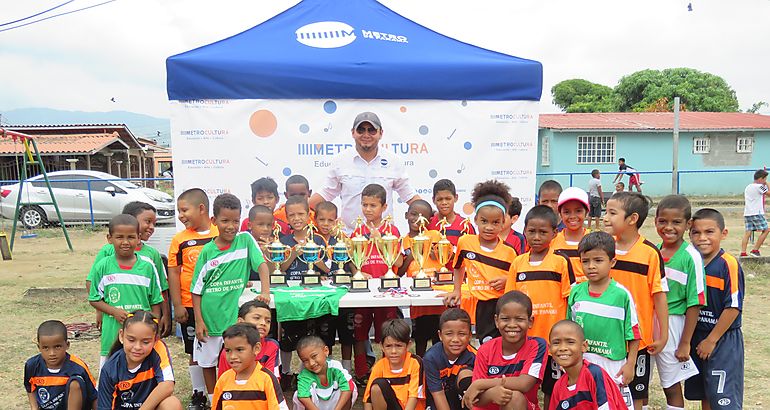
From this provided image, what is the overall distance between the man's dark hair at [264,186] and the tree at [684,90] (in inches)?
1168

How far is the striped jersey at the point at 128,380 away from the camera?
3168mm

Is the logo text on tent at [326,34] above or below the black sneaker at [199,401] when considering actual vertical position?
above

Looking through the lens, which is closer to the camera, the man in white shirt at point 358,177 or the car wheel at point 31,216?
the man in white shirt at point 358,177

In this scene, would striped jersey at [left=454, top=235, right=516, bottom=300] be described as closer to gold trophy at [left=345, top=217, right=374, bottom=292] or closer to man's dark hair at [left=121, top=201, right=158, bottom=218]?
gold trophy at [left=345, top=217, right=374, bottom=292]

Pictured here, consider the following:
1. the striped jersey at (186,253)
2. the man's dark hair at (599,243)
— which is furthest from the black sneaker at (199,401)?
the man's dark hair at (599,243)

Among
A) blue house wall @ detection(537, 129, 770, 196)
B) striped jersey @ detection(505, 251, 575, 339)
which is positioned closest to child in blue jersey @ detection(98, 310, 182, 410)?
striped jersey @ detection(505, 251, 575, 339)

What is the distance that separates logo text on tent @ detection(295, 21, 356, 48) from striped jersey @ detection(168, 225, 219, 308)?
2.69 m

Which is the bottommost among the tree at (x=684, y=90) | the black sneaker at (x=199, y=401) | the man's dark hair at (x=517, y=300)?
the black sneaker at (x=199, y=401)

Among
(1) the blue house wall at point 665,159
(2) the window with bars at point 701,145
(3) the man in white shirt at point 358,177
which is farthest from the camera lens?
(2) the window with bars at point 701,145

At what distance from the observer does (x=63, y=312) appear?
6.62 metres

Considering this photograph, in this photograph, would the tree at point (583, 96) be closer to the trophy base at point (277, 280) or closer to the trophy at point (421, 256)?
the trophy at point (421, 256)

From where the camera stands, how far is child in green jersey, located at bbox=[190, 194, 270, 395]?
11.8 ft

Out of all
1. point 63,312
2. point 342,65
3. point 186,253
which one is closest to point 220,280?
point 186,253

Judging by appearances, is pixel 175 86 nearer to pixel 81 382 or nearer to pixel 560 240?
pixel 81 382
